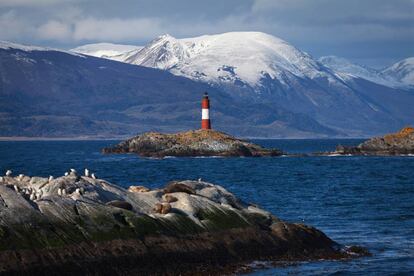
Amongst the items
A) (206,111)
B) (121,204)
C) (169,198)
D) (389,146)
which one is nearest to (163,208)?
(169,198)

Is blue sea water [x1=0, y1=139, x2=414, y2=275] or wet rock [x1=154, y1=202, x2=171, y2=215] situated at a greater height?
wet rock [x1=154, y1=202, x2=171, y2=215]

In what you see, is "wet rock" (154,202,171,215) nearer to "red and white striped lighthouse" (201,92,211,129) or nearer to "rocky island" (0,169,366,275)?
"rocky island" (0,169,366,275)

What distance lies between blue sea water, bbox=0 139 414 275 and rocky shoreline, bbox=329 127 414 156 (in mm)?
9558

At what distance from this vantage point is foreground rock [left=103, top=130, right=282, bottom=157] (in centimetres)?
13200

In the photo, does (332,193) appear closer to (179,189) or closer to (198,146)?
(179,189)

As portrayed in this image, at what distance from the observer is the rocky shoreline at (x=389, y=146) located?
133 m

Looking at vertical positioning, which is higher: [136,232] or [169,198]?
[169,198]

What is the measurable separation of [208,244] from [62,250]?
18.1 feet

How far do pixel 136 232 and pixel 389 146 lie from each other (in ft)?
356

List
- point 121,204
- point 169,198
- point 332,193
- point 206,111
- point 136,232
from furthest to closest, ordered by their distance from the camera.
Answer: point 206,111 < point 332,193 < point 169,198 < point 121,204 < point 136,232

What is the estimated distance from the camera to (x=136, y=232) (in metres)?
30.7

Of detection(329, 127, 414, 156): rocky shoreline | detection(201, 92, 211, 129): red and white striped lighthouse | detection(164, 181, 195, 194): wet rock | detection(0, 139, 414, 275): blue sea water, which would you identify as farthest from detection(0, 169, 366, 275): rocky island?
detection(329, 127, 414, 156): rocky shoreline

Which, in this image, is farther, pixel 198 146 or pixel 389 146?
pixel 389 146

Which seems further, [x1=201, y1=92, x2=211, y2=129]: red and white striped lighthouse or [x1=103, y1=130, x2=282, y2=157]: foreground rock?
[x1=103, y1=130, x2=282, y2=157]: foreground rock
